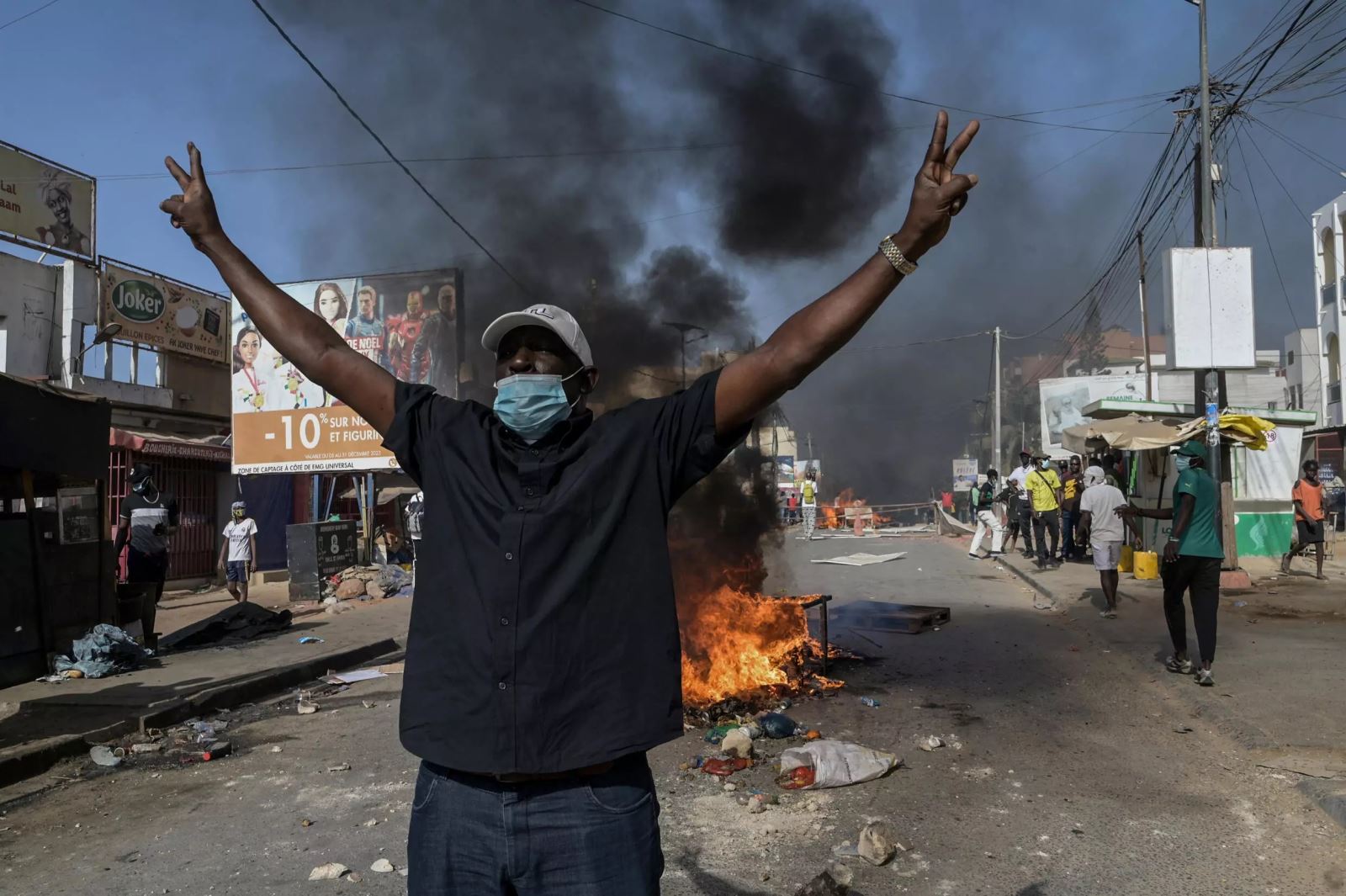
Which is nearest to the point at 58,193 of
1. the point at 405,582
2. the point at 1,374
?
the point at 405,582

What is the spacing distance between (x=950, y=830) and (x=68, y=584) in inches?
306

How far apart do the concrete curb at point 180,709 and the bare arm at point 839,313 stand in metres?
5.31

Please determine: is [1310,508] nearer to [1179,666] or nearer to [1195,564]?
[1179,666]

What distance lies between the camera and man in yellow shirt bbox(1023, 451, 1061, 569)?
15.1 m

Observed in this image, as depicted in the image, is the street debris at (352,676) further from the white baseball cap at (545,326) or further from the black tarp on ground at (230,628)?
the white baseball cap at (545,326)

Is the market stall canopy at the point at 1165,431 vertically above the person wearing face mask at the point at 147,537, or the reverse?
the market stall canopy at the point at 1165,431

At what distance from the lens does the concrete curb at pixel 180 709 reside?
516cm

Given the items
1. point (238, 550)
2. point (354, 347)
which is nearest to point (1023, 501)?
point (354, 347)

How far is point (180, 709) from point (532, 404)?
5770 millimetres

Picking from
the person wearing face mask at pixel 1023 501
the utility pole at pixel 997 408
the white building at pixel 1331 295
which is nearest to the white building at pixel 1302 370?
the white building at pixel 1331 295

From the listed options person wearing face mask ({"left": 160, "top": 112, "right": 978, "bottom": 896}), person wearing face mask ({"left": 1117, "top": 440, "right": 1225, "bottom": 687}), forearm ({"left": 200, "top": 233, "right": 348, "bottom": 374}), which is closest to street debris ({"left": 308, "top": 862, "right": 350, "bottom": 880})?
person wearing face mask ({"left": 160, "top": 112, "right": 978, "bottom": 896})

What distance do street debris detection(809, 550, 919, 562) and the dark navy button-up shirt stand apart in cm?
1575

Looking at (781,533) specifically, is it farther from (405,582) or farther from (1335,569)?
(1335,569)

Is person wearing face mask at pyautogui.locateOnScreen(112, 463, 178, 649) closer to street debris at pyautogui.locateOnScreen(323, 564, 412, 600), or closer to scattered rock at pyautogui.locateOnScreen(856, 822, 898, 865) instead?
street debris at pyautogui.locateOnScreen(323, 564, 412, 600)
